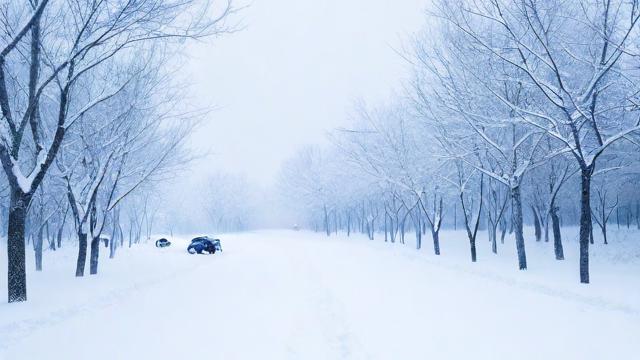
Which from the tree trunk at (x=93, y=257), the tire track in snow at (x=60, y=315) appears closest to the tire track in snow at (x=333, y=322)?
the tire track in snow at (x=60, y=315)

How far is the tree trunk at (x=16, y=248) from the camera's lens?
10.1 metres

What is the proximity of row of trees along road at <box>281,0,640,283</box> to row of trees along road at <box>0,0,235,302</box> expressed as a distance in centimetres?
770

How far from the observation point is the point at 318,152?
2566 inches

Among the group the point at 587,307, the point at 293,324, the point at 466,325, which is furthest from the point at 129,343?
the point at 587,307

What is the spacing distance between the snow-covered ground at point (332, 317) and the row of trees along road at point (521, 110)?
3.22 meters

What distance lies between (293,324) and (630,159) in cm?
2201

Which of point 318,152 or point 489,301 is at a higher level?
point 318,152

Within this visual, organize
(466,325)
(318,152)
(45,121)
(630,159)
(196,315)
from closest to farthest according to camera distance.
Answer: (466,325) < (196,315) < (45,121) < (630,159) < (318,152)

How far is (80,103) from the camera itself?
16531 mm

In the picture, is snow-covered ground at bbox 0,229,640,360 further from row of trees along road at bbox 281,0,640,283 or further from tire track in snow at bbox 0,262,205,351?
row of trees along road at bbox 281,0,640,283

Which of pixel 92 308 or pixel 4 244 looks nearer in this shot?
pixel 92 308

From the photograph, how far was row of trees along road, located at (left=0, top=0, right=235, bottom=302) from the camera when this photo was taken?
33.0 ft

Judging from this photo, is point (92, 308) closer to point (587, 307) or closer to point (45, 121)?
point (45, 121)

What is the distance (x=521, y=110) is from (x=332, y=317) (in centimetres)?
838
